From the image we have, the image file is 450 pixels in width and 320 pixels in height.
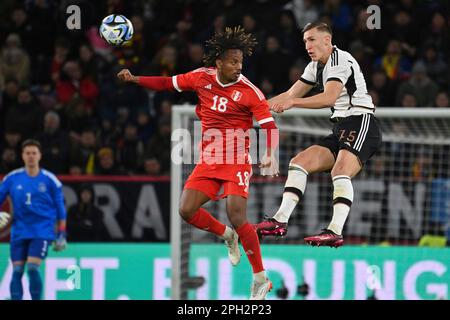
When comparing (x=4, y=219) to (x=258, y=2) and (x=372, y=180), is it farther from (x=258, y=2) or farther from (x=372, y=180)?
(x=258, y=2)

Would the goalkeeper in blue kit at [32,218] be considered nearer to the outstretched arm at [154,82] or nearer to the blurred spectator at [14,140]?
the blurred spectator at [14,140]

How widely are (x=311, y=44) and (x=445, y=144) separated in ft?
20.3

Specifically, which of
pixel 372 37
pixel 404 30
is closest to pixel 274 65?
pixel 372 37

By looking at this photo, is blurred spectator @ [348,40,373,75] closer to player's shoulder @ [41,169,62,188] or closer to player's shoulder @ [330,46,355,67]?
player's shoulder @ [41,169,62,188]

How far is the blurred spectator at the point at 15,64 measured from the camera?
18.2 m

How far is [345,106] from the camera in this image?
34.4 feet

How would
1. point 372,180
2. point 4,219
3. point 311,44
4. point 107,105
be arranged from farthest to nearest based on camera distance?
point 107,105
point 372,180
point 4,219
point 311,44

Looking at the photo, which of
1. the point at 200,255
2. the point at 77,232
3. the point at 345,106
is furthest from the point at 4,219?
the point at 345,106

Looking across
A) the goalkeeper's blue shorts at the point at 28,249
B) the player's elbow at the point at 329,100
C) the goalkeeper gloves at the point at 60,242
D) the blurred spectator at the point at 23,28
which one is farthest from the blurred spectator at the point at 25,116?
the player's elbow at the point at 329,100

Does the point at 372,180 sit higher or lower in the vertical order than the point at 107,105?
lower

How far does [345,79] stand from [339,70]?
0.09 metres

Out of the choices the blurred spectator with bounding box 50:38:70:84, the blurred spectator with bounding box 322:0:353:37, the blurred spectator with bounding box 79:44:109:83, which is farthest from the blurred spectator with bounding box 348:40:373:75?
the blurred spectator with bounding box 50:38:70:84

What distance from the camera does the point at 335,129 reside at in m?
10.6

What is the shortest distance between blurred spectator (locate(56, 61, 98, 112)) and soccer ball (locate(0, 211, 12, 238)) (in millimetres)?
2819
